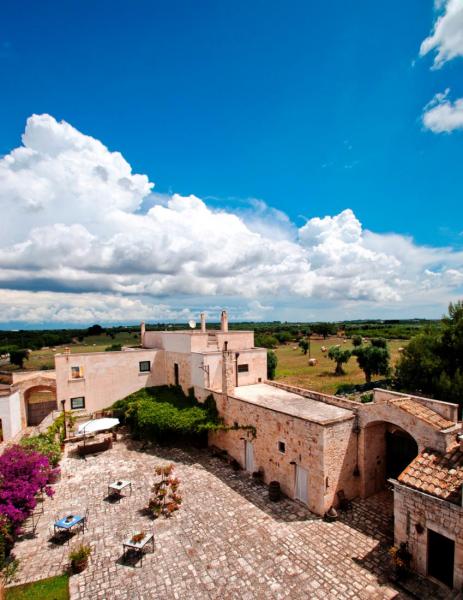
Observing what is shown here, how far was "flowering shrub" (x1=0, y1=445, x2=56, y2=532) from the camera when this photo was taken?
12.4 m

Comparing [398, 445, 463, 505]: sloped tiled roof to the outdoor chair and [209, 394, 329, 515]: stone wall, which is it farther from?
the outdoor chair

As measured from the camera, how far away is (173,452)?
22078 mm

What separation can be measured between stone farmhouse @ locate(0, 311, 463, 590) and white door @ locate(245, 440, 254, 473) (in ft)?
0.20

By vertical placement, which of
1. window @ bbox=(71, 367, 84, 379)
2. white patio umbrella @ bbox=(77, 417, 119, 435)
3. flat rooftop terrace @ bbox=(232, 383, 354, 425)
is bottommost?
white patio umbrella @ bbox=(77, 417, 119, 435)

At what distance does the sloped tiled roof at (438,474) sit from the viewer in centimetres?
1070

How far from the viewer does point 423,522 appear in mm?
11086

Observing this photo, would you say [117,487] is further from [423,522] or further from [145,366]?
[423,522]

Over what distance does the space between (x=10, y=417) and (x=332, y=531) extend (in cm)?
2324

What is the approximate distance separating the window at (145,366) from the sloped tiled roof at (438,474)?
841 inches

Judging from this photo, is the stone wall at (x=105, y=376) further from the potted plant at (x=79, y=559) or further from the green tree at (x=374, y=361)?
the green tree at (x=374, y=361)

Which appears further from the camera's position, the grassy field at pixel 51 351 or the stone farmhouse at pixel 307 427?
the grassy field at pixel 51 351

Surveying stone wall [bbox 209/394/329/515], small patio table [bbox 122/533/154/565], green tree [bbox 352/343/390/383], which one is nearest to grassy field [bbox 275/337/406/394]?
green tree [bbox 352/343/390/383]

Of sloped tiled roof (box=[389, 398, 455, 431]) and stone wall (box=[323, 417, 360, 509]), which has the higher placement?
sloped tiled roof (box=[389, 398, 455, 431])

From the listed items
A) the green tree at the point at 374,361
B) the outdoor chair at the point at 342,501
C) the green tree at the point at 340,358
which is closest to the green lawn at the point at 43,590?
the outdoor chair at the point at 342,501
